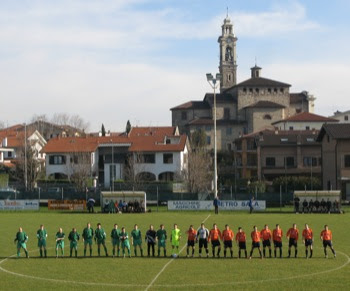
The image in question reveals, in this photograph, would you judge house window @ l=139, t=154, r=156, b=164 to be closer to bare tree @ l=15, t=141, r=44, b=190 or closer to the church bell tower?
bare tree @ l=15, t=141, r=44, b=190

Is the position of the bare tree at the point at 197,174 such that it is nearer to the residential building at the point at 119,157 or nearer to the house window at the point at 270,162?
the residential building at the point at 119,157

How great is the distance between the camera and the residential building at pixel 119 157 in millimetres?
88062

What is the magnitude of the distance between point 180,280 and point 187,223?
75.0ft

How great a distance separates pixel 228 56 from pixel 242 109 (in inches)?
1482

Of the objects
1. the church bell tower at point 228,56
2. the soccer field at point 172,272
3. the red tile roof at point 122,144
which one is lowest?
the soccer field at point 172,272

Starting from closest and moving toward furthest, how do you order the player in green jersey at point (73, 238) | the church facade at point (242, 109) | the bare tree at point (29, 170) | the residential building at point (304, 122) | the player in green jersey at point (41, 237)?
the player in green jersey at point (73, 238), the player in green jersey at point (41, 237), the bare tree at point (29, 170), the residential building at point (304, 122), the church facade at point (242, 109)

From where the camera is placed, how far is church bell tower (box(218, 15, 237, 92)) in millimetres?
164750

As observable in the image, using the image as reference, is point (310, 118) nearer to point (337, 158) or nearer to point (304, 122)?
point (304, 122)

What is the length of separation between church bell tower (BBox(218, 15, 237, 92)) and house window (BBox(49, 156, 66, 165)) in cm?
7895

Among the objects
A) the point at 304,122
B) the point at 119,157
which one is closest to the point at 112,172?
the point at 119,157

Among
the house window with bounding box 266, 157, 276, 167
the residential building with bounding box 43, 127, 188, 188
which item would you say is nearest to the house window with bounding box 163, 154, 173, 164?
the residential building with bounding box 43, 127, 188, 188

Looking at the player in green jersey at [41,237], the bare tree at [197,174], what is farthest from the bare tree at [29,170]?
the player in green jersey at [41,237]

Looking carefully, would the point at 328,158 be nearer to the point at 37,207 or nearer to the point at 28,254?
the point at 37,207

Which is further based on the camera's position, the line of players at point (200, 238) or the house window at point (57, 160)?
the house window at point (57, 160)
